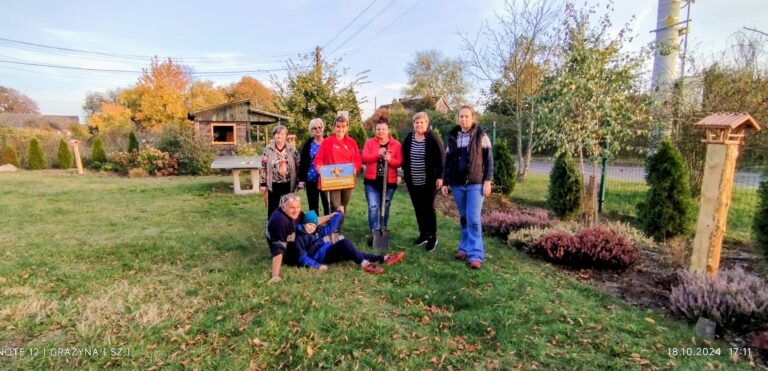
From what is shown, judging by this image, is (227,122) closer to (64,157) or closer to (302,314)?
(64,157)

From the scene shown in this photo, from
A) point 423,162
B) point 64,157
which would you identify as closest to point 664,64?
point 423,162

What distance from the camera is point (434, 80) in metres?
36.1

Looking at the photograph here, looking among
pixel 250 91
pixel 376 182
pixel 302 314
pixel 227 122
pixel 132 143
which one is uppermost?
pixel 250 91

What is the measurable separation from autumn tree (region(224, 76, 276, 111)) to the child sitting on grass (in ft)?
131

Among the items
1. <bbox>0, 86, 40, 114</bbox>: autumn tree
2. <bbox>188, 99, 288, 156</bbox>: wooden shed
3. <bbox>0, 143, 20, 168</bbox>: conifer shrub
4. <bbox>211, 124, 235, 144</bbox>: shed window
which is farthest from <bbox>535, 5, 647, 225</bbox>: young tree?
<bbox>0, 86, 40, 114</bbox>: autumn tree

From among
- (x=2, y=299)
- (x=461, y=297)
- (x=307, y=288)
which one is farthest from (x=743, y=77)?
(x=2, y=299)

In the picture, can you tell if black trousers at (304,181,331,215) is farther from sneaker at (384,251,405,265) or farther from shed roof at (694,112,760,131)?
shed roof at (694,112,760,131)

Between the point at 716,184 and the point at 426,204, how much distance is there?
2765 mm

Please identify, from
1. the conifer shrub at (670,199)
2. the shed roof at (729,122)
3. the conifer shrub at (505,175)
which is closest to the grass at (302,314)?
the shed roof at (729,122)

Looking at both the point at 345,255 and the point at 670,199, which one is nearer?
the point at 345,255

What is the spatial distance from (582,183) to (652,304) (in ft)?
10.3

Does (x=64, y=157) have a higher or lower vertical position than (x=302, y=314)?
higher

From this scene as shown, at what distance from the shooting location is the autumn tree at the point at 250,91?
42.6 metres

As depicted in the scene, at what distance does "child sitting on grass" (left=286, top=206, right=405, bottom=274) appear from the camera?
4.12m
